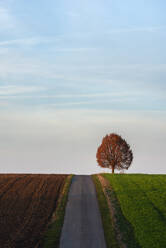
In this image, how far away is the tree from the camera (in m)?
82.6

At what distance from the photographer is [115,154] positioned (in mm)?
82812

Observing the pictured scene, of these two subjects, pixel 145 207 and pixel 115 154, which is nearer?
pixel 145 207

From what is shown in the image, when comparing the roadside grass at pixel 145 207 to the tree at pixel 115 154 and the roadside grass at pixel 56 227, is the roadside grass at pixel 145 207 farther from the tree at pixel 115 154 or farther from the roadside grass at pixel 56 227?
the tree at pixel 115 154

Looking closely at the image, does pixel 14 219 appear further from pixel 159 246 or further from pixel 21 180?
pixel 21 180

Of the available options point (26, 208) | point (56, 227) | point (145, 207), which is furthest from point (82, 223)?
point (145, 207)

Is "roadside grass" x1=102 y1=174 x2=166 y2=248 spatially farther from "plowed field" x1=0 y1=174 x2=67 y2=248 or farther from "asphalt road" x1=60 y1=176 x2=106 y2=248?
"plowed field" x1=0 y1=174 x2=67 y2=248

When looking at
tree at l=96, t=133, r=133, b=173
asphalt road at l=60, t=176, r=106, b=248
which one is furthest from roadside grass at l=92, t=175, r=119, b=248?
tree at l=96, t=133, r=133, b=173

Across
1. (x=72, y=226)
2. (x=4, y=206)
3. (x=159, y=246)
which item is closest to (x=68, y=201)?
(x=4, y=206)

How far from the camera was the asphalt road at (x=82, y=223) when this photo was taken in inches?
Answer: 1027

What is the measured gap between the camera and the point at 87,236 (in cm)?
2747

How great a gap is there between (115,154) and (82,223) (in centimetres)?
5236

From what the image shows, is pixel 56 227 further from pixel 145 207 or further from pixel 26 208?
pixel 145 207

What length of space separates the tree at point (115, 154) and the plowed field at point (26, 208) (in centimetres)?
2628

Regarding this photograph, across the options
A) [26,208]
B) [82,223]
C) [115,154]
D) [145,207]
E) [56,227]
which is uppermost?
[115,154]
